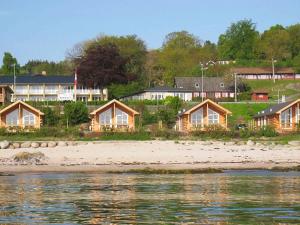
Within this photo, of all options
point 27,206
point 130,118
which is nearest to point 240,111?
point 130,118

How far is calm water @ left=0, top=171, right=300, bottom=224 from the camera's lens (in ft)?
65.1

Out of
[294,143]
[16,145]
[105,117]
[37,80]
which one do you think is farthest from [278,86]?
[16,145]

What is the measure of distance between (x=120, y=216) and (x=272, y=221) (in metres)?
4.18

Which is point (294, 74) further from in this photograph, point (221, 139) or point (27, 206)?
point (27, 206)

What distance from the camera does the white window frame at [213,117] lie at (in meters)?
61.6

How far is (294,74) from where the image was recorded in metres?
122

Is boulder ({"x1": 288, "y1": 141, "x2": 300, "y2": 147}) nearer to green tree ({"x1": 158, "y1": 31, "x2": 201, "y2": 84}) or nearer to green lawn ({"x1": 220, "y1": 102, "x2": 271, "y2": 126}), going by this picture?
green lawn ({"x1": 220, "y1": 102, "x2": 271, "y2": 126})

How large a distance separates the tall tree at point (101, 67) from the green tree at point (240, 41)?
1707 inches

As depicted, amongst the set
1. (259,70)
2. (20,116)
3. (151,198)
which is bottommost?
(151,198)

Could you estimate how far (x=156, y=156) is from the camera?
40875 millimetres

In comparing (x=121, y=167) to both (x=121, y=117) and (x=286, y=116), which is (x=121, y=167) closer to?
(x=121, y=117)

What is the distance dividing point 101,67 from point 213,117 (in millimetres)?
35541

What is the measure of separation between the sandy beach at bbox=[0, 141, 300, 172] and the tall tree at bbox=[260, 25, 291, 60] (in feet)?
282

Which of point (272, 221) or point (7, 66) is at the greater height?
point (7, 66)
